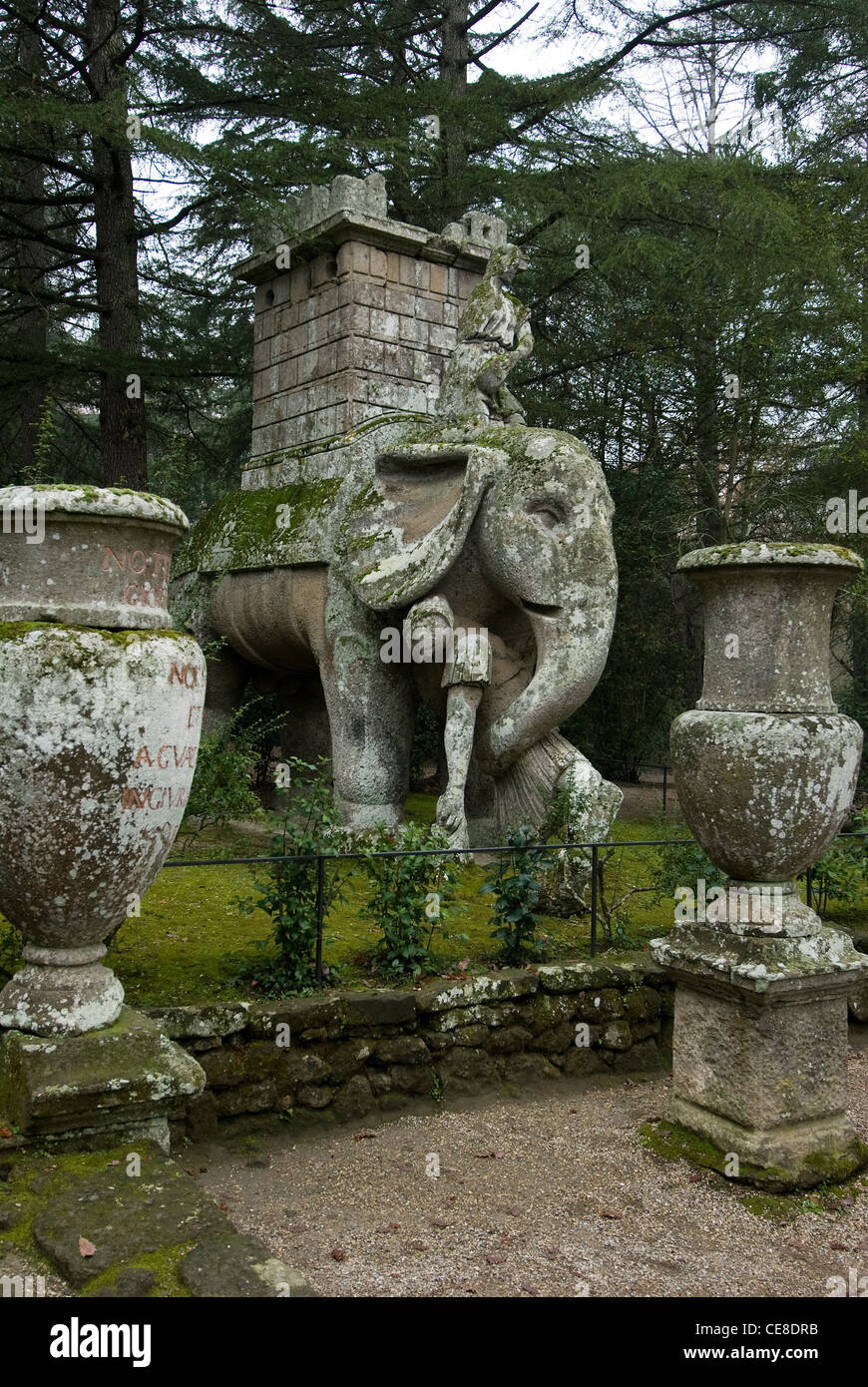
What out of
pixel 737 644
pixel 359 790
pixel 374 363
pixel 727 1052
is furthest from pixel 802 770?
pixel 374 363

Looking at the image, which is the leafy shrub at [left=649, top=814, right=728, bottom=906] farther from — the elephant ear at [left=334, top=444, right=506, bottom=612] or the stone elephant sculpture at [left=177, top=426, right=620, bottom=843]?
A: the elephant ear at [left=334, top=444, right=506, bottom=612]

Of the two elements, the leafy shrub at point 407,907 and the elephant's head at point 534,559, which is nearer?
the leafy shrub at point 407,907

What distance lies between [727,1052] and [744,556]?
1.77 meters

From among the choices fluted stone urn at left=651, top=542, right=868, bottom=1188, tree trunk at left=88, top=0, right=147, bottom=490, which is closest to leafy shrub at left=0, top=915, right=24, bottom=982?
fluted stone urn at left=651, top=542, right=868, bottom=1188

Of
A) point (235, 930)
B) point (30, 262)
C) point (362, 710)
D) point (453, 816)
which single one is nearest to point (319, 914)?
point (235, 930)

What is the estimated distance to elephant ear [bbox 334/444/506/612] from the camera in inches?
253

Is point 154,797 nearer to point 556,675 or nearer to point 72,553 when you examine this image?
point 72,553

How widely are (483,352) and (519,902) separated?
3.49 meters

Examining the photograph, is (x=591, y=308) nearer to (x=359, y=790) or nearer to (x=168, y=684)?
(x=359, y=790)

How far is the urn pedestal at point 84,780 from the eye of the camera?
2.88m

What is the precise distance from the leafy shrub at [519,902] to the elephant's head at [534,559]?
1.19 m

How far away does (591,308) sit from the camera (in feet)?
43.4

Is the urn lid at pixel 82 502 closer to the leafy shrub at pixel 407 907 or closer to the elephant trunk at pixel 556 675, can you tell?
the leafy shrub at pixel 407 907

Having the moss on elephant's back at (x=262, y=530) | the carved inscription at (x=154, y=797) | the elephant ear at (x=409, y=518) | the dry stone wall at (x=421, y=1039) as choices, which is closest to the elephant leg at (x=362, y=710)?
the elephant ear at (x=409, y=518)
